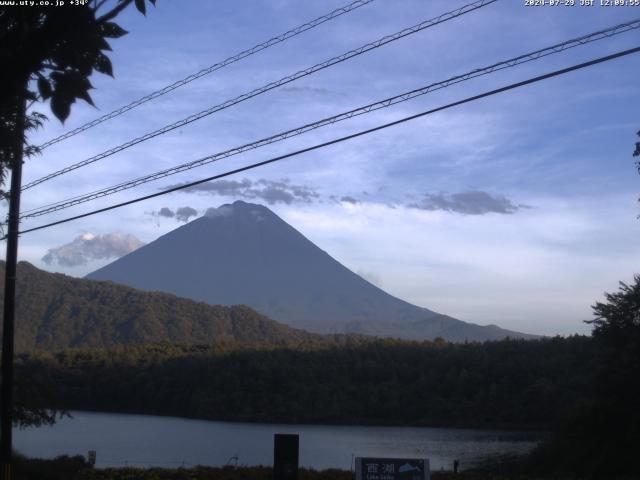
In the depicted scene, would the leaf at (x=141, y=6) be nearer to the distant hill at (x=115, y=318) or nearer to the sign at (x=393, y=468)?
the sign at (x=393, y=468)

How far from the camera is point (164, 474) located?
57.7 ft

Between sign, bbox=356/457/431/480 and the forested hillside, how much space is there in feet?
149

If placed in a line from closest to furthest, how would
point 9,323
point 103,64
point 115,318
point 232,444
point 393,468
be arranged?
point 103,64
point 393,468
point 9,323
point 232,444
point 115,318

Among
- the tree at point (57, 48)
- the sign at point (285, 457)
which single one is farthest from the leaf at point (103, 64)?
the sign at point (285, 457)

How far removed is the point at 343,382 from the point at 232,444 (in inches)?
1138

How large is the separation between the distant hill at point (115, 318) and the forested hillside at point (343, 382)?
43.2 m

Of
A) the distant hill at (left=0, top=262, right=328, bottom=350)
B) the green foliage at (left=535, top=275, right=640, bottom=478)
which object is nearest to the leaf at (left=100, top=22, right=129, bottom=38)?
the green foliage at (left=535, top=275, right=640, bottom=478)

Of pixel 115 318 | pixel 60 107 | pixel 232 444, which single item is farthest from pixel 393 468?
pixel 115 318

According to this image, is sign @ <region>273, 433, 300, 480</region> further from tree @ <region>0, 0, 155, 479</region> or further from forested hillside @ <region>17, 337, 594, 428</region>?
forested hillside @ <region>17, 337, 594, 428</region>

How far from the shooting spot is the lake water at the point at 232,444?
105 ft

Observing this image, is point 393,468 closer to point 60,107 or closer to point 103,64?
point 103,64

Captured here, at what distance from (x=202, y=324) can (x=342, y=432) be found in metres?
85.2

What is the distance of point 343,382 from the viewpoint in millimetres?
67438

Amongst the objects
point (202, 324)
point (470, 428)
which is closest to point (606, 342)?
point (470, 428)
